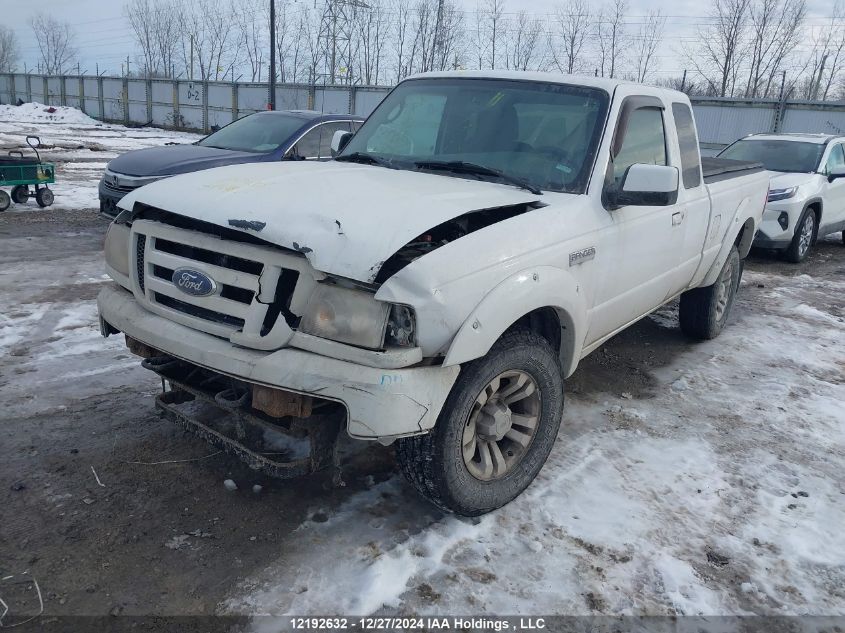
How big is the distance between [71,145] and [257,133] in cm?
1588

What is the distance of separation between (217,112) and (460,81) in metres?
32.8

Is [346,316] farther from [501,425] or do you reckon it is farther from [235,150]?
[235,150]

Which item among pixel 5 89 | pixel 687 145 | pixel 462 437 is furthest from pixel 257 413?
pixel 5 89

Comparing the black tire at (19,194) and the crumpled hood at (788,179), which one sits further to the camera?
the black tire at (19,194)

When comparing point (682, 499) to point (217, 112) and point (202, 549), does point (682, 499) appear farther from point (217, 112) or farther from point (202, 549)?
point (217, 112)

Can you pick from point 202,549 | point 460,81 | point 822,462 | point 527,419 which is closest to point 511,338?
point 527,419

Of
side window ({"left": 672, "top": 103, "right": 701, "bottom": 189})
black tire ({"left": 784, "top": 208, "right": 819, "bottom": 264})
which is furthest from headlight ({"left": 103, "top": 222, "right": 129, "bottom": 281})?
black tire ({"left": 784, "top": 208, "right": 819, "bottom": 264})

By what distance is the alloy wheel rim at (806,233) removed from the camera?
392 inches

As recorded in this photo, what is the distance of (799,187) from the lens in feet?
31.7

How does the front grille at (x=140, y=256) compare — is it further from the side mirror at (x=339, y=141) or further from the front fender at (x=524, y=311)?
the side mirror at (x=339, y=141)

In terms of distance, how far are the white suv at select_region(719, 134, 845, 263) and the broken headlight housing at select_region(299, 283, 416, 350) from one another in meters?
8.60

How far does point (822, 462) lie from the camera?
155 inches

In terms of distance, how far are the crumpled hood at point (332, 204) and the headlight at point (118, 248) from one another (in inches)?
5.4

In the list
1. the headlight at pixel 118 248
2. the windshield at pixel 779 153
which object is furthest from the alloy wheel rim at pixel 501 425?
the windshield at pixel 779 153
